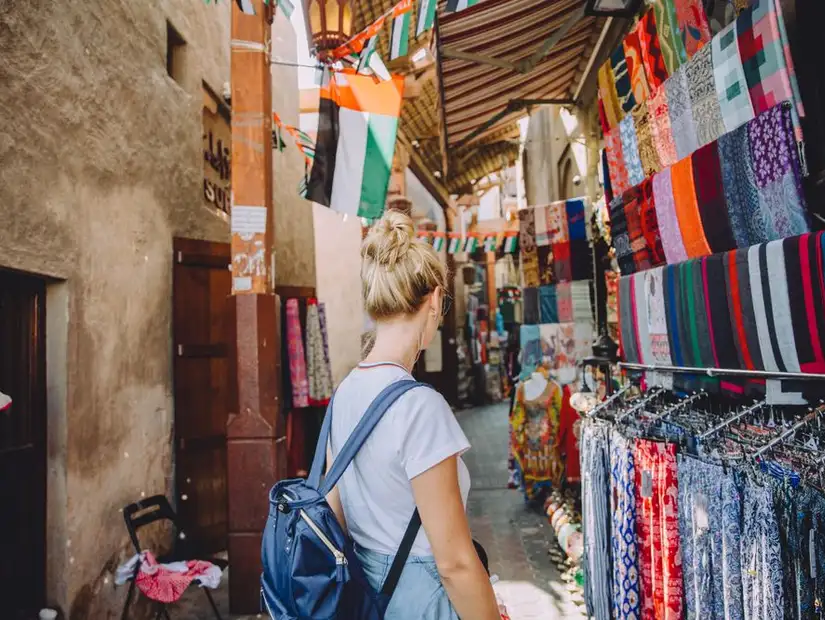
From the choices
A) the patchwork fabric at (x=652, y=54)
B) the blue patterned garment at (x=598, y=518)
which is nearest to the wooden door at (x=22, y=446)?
the blue patterned garment at (x=598, y=518)

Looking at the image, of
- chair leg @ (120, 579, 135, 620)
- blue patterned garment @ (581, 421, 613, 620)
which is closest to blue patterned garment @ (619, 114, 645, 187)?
blue patterned garment @ (581, 421, 613, 620)

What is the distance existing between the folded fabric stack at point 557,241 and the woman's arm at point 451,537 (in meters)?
5.77

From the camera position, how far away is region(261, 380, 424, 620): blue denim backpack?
4.71ft

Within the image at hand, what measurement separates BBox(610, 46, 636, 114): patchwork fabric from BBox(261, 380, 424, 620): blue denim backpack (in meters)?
2.66

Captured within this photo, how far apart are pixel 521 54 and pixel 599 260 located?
236cm

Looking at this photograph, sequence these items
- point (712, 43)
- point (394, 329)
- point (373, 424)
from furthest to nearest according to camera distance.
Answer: point (712, 43)
point (394, 329)
point (373, 424)

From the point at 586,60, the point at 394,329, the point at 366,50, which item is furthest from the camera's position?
the point at 586,60

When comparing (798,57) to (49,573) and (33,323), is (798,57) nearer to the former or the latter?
(33,323)

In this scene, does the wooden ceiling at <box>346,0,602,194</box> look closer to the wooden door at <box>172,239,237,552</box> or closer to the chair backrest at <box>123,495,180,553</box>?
the wooden door at <box>172,239,237,552</box>

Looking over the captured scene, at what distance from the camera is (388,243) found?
1.64 metres

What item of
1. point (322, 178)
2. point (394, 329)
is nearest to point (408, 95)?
point (322, 178)

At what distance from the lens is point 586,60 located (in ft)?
21.6

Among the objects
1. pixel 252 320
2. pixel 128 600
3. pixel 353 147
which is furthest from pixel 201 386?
pixel 353 147

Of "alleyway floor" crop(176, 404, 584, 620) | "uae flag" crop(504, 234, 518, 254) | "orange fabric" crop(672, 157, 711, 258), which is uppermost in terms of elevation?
"uae flag" crop(504, 234, 518, 254)
